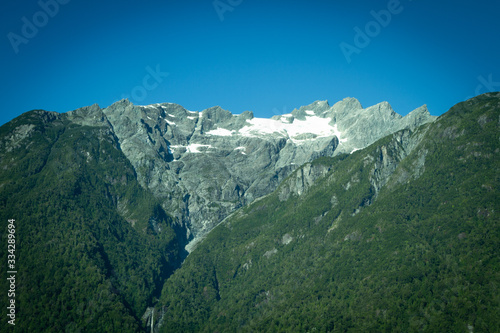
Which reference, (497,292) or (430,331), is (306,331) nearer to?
(430,331)

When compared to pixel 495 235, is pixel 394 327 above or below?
below

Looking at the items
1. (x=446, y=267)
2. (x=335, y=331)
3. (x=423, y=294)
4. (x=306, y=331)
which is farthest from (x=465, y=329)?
(x=306, y=331)

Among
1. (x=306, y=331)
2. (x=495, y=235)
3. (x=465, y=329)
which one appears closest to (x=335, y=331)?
(x=306, y=331)

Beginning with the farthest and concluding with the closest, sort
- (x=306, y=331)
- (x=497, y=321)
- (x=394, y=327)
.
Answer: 1. (x=306, y=331)
2. (x=394, y=327)
3. (x=497, y=321)

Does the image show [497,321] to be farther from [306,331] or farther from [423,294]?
[306,331]

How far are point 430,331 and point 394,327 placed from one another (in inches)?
609

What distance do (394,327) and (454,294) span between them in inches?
1151

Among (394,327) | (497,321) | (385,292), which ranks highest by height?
(385,292)

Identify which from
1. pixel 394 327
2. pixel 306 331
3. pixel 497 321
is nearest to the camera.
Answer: pixel 497 321

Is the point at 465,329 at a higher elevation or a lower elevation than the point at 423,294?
lower

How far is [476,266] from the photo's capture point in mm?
187125

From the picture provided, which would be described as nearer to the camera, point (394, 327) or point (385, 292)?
point (394, 327)

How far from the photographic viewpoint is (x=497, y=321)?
159625 millimetres

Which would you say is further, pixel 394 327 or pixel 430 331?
pixel 394 327
